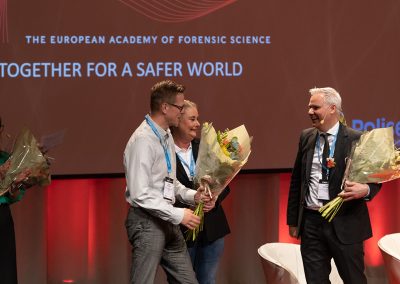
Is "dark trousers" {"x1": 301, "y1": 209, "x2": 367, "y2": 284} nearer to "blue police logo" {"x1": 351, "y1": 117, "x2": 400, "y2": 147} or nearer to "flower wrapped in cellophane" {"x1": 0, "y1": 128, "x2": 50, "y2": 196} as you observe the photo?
"flower wrapped in cellophane" {"x1": 0, "y1": 128, "x2": 50, "y2": 196}

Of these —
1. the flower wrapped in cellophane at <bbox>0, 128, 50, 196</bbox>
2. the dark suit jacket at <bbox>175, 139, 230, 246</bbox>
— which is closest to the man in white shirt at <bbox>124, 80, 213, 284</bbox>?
the dark suit jacket at <bbox>175, 139, 230, 246</bbox>

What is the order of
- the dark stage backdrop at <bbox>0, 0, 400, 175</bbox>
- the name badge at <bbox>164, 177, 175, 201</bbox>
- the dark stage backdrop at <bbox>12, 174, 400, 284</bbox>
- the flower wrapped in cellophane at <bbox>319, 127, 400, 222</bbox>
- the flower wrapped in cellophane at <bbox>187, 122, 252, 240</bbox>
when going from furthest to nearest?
the dark stage backdrop at <bbox>12, 174, 400, 284</bbox>
the dark stage backdrop at <bbox>0, 0, 400, 175</bbox>
the flower wrapped in cellophane at <bbox>319, 127, 400, 222</bbox>
the flower wrapped in cellophane at <bbox>187, 122, 252, 240</bbox>
the name badge at <bbox>164, 177, 175, 201</bbox>

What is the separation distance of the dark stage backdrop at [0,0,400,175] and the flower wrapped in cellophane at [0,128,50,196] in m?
1.15

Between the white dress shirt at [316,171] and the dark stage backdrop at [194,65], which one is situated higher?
the dark stage backdrop at [194,65]

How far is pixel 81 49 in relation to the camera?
18.9ft

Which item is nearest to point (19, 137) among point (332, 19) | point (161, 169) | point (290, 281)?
point (161, 169)

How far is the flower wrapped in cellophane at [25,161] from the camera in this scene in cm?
444

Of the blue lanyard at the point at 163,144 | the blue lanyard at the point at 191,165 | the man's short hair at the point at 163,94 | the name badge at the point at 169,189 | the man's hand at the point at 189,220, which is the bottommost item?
the man's hand at the point at 189,220

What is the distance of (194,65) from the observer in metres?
5.97

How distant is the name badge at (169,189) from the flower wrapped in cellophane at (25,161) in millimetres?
932

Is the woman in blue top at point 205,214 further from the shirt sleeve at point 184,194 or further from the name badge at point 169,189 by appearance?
the name badge at point 169,189

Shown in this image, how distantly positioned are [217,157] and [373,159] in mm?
890

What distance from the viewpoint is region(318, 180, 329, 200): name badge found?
177 inches

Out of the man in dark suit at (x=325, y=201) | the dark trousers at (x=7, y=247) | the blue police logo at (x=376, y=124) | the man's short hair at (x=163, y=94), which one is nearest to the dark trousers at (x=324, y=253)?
the man in dark suit at (x=325, y=201)
